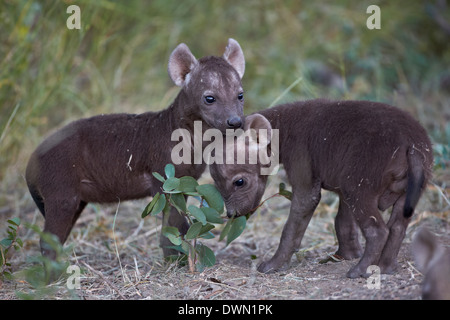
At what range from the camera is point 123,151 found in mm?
5125

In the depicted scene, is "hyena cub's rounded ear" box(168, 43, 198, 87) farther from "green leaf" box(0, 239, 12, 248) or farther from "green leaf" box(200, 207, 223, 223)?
"green leaf" box(0, 239, 12, 248)

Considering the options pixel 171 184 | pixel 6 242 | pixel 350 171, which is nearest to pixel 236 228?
pixel 171 184

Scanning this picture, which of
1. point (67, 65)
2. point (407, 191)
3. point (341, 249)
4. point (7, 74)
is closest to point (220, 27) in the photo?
point (67, 65)

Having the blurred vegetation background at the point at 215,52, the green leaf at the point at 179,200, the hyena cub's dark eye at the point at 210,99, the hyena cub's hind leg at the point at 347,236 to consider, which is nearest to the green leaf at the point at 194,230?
the green leaf at the point at 179,200

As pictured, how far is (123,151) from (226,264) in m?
1.24

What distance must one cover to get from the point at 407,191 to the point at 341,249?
111cm

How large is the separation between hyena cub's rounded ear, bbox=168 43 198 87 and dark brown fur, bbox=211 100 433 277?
691 mm

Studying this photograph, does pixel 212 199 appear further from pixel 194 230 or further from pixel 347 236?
pixel 347 236

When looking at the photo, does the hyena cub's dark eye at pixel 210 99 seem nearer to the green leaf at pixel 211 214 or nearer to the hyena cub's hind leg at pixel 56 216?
the green leaf at pixel 211 214

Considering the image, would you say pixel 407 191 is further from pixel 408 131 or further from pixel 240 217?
pixel 240 217

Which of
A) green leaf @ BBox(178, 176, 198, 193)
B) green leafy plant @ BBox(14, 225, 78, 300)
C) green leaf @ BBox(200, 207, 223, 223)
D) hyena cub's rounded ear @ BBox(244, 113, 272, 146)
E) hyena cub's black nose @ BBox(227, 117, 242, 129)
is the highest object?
hyena cub's black nose @ BBox(227, 117, 242, 129)

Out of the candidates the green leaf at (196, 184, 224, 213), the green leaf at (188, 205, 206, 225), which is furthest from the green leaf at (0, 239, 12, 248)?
the green leaf at (196, 184, 224, 213)

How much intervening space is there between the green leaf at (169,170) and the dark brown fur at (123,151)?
0.39 m

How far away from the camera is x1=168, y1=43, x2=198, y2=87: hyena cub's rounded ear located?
513cm
